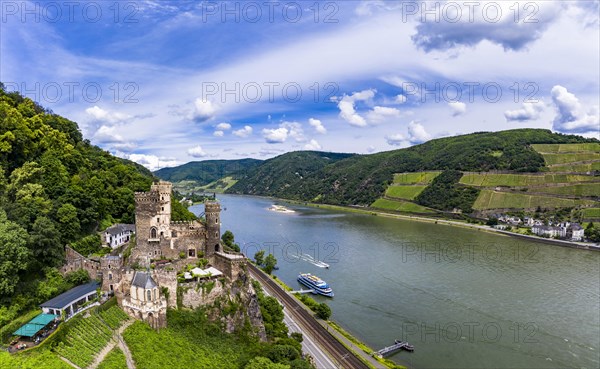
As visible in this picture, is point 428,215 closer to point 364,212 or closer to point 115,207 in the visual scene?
point 364,212

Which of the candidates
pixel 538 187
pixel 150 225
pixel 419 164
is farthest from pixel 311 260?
pixel 419 164

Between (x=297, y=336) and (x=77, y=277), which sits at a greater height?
(x=77, y=277)

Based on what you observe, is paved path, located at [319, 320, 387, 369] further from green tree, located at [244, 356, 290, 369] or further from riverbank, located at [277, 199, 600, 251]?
riverbank, located at [277, 199, 600, 251]

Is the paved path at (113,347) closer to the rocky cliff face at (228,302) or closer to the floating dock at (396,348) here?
the rocky cliff face at (228,302)

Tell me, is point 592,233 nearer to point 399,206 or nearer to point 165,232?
point 399,206

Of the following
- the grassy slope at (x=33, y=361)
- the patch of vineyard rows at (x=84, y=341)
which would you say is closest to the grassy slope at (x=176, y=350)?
the patch of vineyard rows at (x=84, y=341)

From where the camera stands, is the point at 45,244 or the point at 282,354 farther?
the point at 45,244

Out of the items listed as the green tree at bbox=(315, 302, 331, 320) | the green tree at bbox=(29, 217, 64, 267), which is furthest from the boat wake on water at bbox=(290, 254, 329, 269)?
the green tree at bbox=(29, 217, 64, 267)
